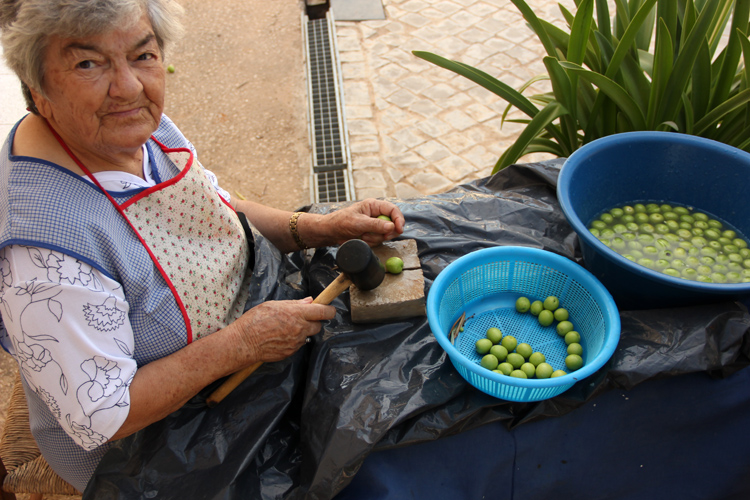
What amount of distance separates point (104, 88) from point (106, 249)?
0.39 meters

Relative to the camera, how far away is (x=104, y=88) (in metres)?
1.27

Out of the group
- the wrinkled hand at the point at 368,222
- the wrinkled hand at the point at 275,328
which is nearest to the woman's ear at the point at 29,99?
the wrinkled hand at the point at 275,328

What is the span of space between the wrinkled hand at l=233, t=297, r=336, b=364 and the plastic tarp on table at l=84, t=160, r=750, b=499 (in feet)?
0.35

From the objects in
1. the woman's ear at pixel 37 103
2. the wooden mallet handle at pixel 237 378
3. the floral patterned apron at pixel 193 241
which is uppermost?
the woman's ear at pixel 37 103

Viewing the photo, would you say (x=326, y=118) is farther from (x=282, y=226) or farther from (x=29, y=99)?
(x=29, y=99)

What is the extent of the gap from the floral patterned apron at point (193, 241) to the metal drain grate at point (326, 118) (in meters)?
1.71

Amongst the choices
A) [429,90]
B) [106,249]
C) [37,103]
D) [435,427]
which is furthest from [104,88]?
[429,90]

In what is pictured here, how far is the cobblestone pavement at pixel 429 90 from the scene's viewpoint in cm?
359

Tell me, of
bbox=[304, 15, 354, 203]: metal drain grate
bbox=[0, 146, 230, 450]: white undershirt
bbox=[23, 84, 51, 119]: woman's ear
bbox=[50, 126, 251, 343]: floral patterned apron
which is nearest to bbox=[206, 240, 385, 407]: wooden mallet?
bbox=[50, 126, 251, 343]: floral patterned apron

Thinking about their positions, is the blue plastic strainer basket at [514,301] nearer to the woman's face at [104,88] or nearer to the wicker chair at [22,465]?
the woman's face at [104,88]

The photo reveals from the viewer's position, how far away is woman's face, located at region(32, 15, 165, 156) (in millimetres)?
1216

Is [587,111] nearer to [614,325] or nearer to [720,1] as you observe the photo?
[720,1]

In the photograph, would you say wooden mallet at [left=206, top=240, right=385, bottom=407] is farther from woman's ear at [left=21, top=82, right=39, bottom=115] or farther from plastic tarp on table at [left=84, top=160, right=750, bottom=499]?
woman's ear at [left=21, top=82, right=39, bottom=115]

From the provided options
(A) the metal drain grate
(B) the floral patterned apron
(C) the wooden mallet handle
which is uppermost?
(B) the floral patterned apron
